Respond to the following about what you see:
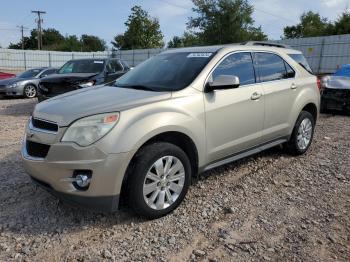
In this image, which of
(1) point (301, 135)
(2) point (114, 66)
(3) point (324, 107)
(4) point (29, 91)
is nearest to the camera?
(1) point (301, 135)

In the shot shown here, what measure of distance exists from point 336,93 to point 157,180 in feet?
25.5

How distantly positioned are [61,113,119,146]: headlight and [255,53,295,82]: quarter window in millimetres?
2412

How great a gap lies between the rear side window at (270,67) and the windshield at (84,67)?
21.4 feet

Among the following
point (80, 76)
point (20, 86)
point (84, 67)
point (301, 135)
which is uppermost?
point (84, 67)

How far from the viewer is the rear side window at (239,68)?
4.52 m

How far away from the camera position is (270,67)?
17.4 ft

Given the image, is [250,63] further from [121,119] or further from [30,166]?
[30,166]

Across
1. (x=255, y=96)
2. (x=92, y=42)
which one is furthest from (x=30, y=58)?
(x=92, y=42)

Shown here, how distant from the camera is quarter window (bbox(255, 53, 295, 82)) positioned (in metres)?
5.11

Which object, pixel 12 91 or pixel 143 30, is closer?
pixel 12 91

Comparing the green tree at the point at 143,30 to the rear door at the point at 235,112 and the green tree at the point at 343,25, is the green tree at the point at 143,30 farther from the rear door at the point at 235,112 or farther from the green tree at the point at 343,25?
the rear door at the point at 235,112

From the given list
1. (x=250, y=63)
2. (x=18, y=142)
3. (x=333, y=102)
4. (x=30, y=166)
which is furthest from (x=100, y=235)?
(x=333, y=102)

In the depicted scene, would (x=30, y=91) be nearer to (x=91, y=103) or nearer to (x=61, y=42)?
(x=91, y=103)

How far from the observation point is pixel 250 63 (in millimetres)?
4961
